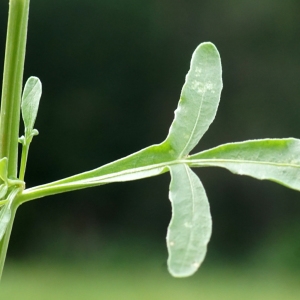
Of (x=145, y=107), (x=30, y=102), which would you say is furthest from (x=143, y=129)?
(x=30, y=102)

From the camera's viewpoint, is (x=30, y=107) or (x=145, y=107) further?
(x=145, y=107)

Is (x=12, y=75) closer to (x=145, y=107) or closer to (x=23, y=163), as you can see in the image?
(x=23, y=163)

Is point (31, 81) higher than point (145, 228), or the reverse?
point (145, 228)

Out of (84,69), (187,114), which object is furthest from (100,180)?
(84,69)

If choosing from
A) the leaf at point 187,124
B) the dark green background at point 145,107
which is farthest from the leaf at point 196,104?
the dark green background at point 145,107

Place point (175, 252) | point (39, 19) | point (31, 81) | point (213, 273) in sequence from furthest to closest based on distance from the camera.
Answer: point (213, 273) < point (39, 19) < point (31, 81) < point (175, 252)

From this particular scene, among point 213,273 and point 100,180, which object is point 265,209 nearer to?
point 213,273

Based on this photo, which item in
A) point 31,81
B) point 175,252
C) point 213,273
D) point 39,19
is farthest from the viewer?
point 213,273
